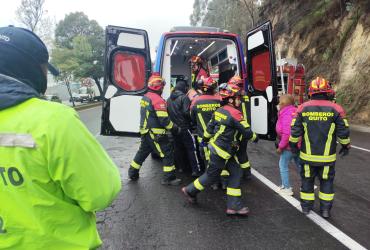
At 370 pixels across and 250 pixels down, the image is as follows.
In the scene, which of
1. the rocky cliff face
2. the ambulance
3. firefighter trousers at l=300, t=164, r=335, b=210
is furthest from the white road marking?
the rocky cliff face

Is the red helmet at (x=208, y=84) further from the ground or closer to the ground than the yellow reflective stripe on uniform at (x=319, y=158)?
further from the ground

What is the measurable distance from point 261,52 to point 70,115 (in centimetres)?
518

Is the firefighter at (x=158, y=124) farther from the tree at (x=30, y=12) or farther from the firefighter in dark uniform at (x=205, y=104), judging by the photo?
the tree at (x=30, y=12)

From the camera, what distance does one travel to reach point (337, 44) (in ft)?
55.6

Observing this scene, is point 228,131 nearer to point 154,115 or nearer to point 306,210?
point 306,210

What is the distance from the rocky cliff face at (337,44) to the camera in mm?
14320

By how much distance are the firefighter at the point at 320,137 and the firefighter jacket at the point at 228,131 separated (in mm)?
602

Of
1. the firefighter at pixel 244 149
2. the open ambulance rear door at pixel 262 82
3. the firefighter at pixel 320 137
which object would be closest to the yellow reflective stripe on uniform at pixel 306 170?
the firefighter at pixel 320 137

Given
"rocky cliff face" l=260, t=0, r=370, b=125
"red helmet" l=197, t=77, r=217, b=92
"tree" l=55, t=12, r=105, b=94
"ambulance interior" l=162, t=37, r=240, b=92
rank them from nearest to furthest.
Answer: "red helmet" l=197, t=77, r=217, b=92
"ambulance interior" l=162, t=37, r=240, b=92
"rocky cliff face" l=260, t=0, r=370, b=125
"tree" l=55, t=12, r=105, b=94

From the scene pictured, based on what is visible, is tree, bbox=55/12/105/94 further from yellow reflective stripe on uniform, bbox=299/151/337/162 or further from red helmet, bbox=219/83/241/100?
yellow reflective stripe on uniform, bbox=299/151/337/162

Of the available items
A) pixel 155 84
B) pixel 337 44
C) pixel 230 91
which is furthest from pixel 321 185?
pixel 337 44

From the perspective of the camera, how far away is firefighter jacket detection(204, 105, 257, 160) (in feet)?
14.6

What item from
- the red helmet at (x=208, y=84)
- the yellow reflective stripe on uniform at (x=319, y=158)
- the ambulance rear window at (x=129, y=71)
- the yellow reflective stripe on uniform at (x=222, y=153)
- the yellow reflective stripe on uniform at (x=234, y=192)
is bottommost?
the yellow reflective stripe on uniform at (x=234, y=192)

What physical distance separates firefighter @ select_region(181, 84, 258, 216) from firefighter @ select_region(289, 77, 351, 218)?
661 millimetres
